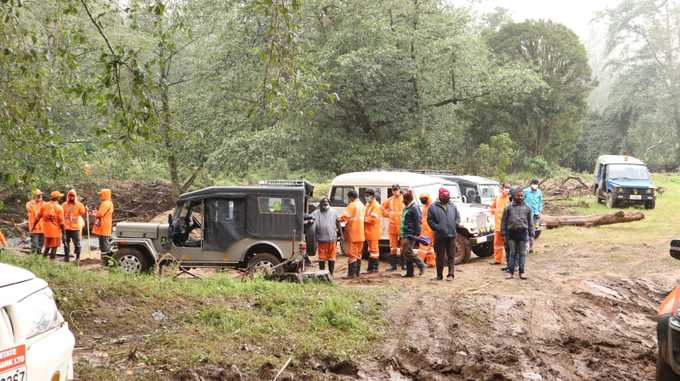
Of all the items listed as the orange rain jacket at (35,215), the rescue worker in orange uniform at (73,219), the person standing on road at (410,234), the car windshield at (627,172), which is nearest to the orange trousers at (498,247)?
the person standing on road at (410,234)

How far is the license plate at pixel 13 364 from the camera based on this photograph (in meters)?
3.84

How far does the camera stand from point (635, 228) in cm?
2327

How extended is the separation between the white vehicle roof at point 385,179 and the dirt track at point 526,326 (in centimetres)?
263

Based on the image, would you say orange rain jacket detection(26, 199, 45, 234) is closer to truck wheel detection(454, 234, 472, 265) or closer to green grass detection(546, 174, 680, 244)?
truck wheel detection(454, 234, 472, 265)

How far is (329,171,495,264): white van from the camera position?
54.2 feet

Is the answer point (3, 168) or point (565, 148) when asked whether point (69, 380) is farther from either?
point (565, 148)

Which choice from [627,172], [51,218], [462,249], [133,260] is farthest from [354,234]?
[627,172]

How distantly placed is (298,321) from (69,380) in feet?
14.9

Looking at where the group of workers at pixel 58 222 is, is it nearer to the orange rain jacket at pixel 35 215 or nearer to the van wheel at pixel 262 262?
the orange rain jacket at pixel 35 215

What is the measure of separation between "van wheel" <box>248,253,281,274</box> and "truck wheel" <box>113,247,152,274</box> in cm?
220

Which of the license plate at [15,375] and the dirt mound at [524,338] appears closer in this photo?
the license plate at [15,375]

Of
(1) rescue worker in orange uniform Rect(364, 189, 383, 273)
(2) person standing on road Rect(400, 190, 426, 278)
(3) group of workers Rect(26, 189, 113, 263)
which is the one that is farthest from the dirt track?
(3) group of workers Rect(26, 189, 113, 263)

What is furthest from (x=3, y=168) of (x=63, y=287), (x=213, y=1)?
(x=213, y=1)

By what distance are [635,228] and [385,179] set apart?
33.5 ft
